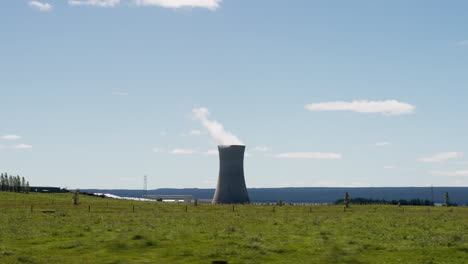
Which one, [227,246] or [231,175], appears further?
[231,175]

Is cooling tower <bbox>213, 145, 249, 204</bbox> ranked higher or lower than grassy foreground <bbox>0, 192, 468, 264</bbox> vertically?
higher

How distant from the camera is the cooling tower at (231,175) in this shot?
108 meters

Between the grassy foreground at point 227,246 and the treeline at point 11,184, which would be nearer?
the grassy foreground at point 227,246

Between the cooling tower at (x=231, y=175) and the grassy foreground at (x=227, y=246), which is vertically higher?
the cooling tower at (x=231, y=175)

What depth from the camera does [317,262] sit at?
26.5m

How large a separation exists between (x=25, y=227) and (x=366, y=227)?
2702 cm

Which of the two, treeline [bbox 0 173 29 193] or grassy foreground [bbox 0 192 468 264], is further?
treeline [bbox 0 173 29 193]

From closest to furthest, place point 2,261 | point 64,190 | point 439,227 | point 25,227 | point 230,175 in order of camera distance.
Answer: point 2,261
point 25,227
point 439,227
point 230,175
point 64,190

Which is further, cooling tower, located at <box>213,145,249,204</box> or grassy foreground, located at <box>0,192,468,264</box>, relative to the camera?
cooling tower, located at <box>213,145,249,204</box>

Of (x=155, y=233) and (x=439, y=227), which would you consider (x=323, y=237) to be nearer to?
(x=155, y=233)

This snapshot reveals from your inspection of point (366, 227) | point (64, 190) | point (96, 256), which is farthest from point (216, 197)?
point (96, 256)

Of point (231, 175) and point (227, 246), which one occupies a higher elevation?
point (231, 175)

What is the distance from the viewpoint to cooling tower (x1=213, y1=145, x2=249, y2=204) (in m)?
108

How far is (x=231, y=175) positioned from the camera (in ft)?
357
